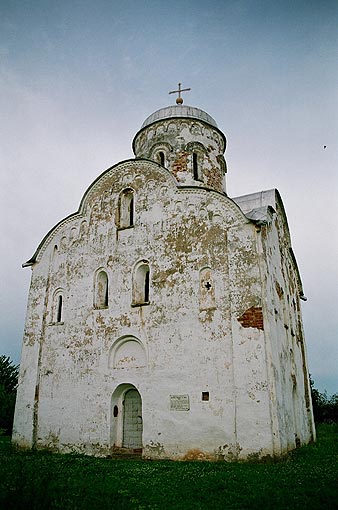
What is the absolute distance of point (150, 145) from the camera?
62.3 feet

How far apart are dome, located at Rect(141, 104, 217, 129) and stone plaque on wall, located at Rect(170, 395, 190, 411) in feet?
39.4

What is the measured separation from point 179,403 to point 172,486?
425 centimetres

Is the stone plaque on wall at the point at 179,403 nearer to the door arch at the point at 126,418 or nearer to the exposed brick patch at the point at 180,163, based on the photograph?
the door arch at the point at 126,418

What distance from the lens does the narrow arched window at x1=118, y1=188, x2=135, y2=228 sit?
15.7 m

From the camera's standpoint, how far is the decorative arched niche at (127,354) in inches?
543

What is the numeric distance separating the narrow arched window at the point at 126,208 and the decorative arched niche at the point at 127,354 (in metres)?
4.11

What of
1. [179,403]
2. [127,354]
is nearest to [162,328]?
[127,354]

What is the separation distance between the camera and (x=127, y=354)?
1410 cm

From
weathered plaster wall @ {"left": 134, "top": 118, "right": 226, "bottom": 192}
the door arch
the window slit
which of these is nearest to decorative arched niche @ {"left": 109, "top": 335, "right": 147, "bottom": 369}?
the door arch

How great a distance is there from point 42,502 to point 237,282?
8.30 metres

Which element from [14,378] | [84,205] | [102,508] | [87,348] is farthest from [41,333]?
[14,378]

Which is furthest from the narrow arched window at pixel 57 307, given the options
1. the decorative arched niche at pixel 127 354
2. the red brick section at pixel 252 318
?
the red brick section at pixel 252 318

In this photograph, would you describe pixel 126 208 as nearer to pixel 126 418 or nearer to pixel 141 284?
pixel 141 284

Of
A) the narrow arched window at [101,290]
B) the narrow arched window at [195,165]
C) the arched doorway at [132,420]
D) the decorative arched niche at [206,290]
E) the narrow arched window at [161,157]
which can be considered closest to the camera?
the decorative arched niche at [206,290]
